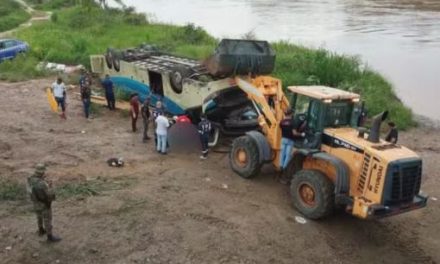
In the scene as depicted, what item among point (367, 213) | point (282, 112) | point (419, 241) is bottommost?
point (419, 241)

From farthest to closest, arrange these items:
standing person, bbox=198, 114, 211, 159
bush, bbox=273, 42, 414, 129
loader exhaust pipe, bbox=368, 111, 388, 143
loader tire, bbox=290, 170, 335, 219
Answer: bush, bbox=273, 42, 414, 129 < standing person, bbox=198, 114, 211, 159 < loader tire, bbox=290, 170, 335, 219 < loader exhaust pipe, bbox=368, 111, 388, 143

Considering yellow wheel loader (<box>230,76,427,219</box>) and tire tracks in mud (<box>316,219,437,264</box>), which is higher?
yellow wheel loader (<box>230,76,427,219</box>)

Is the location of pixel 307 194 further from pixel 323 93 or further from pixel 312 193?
pixel 323 93

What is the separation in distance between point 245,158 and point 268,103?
1.26m

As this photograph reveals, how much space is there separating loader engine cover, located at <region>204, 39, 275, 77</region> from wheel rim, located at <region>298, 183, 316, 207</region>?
12.2 feet

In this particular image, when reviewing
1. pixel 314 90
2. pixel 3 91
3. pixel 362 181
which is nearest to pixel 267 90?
pixel 314 90

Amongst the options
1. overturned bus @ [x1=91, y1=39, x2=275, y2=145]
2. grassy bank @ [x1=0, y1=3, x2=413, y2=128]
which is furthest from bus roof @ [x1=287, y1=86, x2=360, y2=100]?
grassy bank @ [x1=0, y1=3, x2=413, y2=128]

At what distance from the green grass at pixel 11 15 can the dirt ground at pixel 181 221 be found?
26.2m

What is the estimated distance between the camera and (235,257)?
8.62 meters

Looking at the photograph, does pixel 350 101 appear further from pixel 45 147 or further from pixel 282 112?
pixel 45 147

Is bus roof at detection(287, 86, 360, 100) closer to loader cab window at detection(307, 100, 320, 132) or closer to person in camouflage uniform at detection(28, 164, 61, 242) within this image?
loader cab window at detection(307, 100, 320, 132)

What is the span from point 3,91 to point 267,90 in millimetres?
10508

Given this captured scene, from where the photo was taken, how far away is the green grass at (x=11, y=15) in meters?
37.2

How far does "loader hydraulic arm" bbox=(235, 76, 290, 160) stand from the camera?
37.3ft
